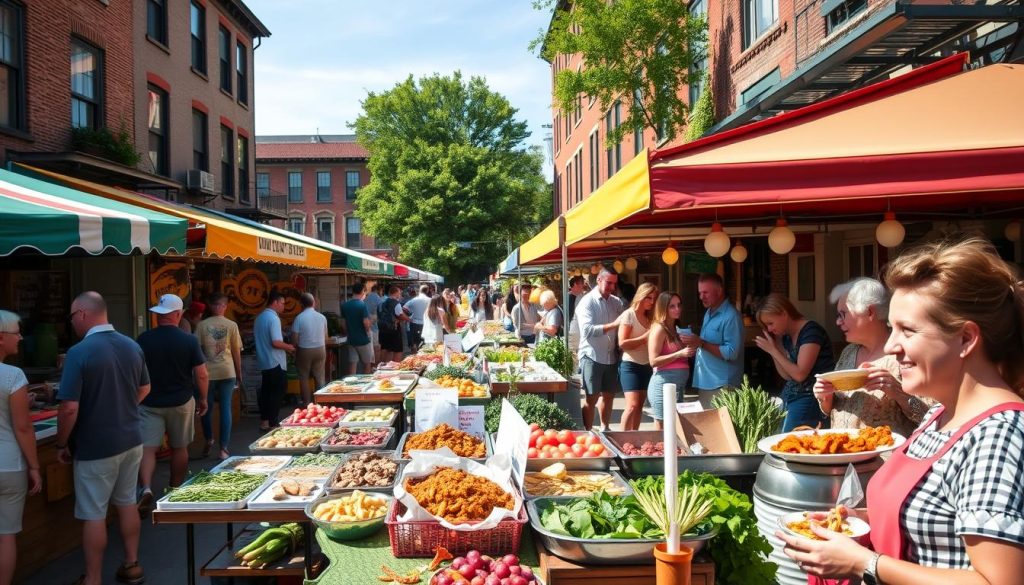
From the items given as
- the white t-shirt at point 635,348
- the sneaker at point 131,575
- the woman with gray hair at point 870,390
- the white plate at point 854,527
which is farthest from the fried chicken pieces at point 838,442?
the sneaker at point 131,575

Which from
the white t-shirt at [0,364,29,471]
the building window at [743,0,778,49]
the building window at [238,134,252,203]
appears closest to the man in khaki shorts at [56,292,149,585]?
the white t-shirt at [0,364,29,471]

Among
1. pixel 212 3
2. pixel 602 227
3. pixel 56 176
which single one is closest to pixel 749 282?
pixel 602 227

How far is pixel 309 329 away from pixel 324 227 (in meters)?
41.3

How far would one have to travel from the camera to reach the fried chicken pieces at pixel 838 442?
3443mm

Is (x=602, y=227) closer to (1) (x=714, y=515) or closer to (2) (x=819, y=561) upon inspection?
(1) (x=714, y=515)

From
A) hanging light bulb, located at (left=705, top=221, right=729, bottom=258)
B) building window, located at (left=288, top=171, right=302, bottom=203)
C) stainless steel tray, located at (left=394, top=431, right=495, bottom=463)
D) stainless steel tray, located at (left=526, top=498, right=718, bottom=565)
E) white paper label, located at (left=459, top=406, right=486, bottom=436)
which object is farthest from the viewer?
building window, located at (left=288, top=171, right=302, bottom=203)

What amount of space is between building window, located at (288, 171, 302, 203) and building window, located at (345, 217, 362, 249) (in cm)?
370

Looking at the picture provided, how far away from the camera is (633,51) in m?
16.1

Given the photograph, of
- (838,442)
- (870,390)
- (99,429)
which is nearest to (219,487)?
(99,429)

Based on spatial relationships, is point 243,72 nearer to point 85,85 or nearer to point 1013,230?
point 85,85

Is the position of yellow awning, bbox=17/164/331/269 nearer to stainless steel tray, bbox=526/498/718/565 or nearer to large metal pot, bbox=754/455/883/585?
stainless steel tray, bbox=526/498/718/565

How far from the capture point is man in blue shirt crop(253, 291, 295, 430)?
1009cm

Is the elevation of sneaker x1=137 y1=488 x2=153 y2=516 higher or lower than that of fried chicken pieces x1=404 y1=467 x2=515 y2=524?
lower

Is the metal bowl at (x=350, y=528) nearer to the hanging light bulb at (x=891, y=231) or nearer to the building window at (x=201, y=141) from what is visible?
the hanging light bulb at (x=891, y=231)
